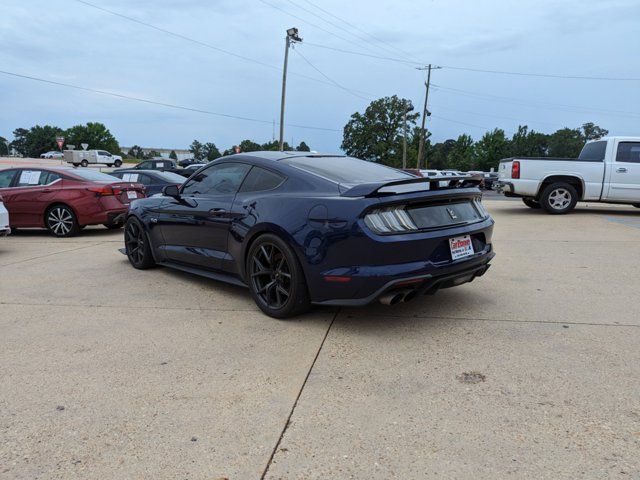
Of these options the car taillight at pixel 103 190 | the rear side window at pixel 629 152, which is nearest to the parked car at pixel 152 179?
the car taillight at pixel 103 190

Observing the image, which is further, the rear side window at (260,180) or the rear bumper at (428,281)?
the rear side window at (260,180)

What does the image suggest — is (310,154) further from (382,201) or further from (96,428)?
(96,428)

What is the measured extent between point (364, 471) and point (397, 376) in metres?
0.95

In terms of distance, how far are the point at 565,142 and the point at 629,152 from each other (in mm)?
113519

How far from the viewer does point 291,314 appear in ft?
13.3

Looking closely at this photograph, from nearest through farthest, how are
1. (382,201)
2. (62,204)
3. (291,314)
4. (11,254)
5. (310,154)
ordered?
(382,201)
(291,314)
(310,154)
(11,254)
(62,204)

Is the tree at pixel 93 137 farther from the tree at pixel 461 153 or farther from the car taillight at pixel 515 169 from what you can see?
the car taillight at pixel 515 169

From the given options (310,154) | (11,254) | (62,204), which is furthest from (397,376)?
(62,204)

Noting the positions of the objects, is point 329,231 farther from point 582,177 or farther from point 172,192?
point 582,177

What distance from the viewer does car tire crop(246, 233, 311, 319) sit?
3904 millimetres

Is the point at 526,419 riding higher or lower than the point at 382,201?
lower

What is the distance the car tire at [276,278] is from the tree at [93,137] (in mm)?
116597

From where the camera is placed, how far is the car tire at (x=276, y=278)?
12.8 ft

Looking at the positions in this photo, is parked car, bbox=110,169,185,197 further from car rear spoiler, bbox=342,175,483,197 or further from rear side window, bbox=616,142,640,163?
rear side window, bbox=616,142,640,163
